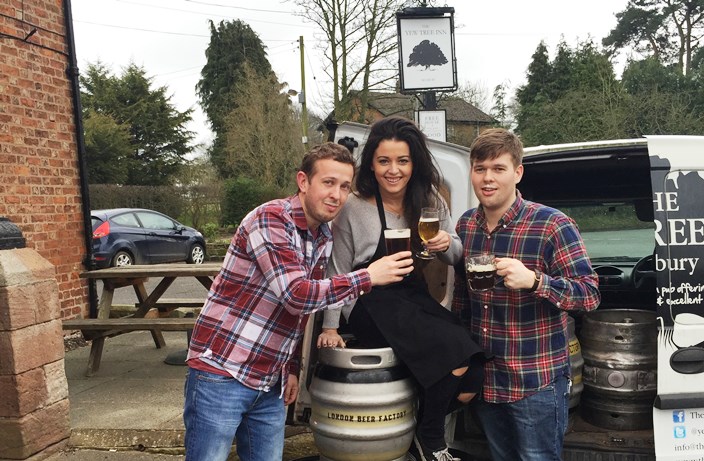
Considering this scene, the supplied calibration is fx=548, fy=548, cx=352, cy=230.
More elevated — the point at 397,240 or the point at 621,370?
the point at 397,240

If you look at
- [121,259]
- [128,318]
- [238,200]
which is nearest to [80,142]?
[128,318]

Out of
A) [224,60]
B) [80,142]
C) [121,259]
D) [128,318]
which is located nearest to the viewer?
[128,318]

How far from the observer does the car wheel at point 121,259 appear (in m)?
13.0

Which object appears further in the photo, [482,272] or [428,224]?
[428,224]

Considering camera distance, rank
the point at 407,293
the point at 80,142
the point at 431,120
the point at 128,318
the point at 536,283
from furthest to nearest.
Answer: the point at 431,120 < the point at 80,142 < the point at 128,318 < the point at 407,293 < the point at 536,283

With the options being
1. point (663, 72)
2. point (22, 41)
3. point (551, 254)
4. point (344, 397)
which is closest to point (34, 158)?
point (22, 41)

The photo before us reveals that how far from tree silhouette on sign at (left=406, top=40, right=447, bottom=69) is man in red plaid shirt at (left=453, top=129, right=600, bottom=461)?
6.22 metres

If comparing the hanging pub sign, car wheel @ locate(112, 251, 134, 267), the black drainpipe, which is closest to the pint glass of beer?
the black drainpipe

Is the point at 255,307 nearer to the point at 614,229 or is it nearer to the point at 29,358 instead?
the point at 29,358

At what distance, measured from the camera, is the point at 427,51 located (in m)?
8.25

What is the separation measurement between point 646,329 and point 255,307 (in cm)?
191

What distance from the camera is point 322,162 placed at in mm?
2186

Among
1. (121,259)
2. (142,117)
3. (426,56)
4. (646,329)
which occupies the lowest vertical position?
(121,259)

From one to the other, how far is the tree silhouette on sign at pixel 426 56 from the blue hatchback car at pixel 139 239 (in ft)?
26.1
